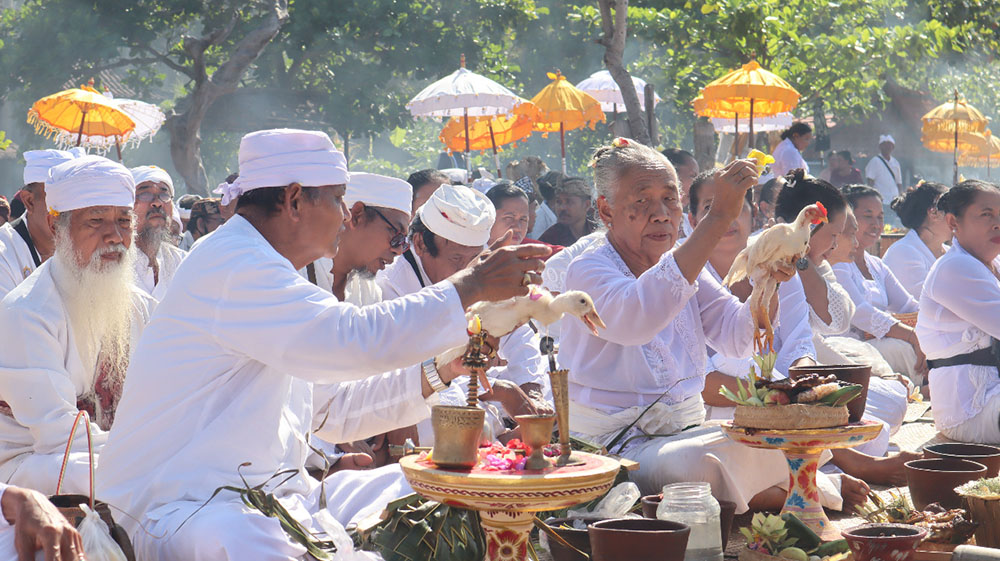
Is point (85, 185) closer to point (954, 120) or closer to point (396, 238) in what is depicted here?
point (396, 238)

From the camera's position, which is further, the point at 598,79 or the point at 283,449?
the point at 598,79

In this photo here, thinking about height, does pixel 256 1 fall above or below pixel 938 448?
above

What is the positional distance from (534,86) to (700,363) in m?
26.4

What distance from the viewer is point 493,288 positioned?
123 inches

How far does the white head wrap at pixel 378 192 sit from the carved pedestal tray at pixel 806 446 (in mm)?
2372

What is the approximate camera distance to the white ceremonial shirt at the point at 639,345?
15.6 ft

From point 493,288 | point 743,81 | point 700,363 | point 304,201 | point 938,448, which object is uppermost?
point 743,81

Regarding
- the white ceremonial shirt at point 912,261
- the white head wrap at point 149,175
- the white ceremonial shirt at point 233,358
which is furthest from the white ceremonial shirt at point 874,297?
the white ceremonial shirt at point 233,358

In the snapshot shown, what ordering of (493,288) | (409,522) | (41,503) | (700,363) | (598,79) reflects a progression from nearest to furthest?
(41,503) → (493,288) → (409,522) → (700,363) → (598,79)

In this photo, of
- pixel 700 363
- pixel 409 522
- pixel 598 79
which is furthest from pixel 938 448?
pixel 598 79

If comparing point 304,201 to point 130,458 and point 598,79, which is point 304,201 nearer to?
point 130,458

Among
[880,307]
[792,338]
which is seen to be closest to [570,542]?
[792,338]

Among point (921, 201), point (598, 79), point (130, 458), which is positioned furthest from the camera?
point (598, 79)

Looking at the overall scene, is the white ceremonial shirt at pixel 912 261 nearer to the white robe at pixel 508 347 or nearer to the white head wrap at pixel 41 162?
the white robe at pixel 508 347
